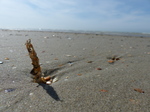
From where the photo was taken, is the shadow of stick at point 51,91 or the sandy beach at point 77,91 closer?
the sandy beach at point 77,91

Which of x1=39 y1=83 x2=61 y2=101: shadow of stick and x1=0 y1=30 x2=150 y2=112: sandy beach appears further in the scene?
x1=39 y1=83 x2=61 y2=101: shadow of stick

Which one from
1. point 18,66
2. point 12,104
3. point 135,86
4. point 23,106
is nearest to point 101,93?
Result: point 135,86

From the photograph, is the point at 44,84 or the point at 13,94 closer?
the point at 13,94

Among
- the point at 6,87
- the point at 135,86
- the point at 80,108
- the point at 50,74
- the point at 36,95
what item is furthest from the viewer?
the point at 50,74

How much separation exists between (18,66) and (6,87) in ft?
2.80

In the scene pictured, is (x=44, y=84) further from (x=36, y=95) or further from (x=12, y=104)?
(x=12, y=104)

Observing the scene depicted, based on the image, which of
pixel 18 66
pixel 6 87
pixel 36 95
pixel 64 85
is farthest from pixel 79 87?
pixel 18 66

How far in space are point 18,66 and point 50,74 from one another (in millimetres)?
679

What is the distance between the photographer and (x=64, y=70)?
2.67 meters

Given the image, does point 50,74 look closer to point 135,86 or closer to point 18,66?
point 18,66

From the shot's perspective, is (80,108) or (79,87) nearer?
(80,108)

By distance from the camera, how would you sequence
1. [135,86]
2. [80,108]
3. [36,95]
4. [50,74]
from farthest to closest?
1. [50,74]
2. [135,86]
3. [36,95]
4. [80,108]

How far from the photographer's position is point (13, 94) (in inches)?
68.0

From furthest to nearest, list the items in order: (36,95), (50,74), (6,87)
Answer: (50,74) → (6,87) → (36,95)
